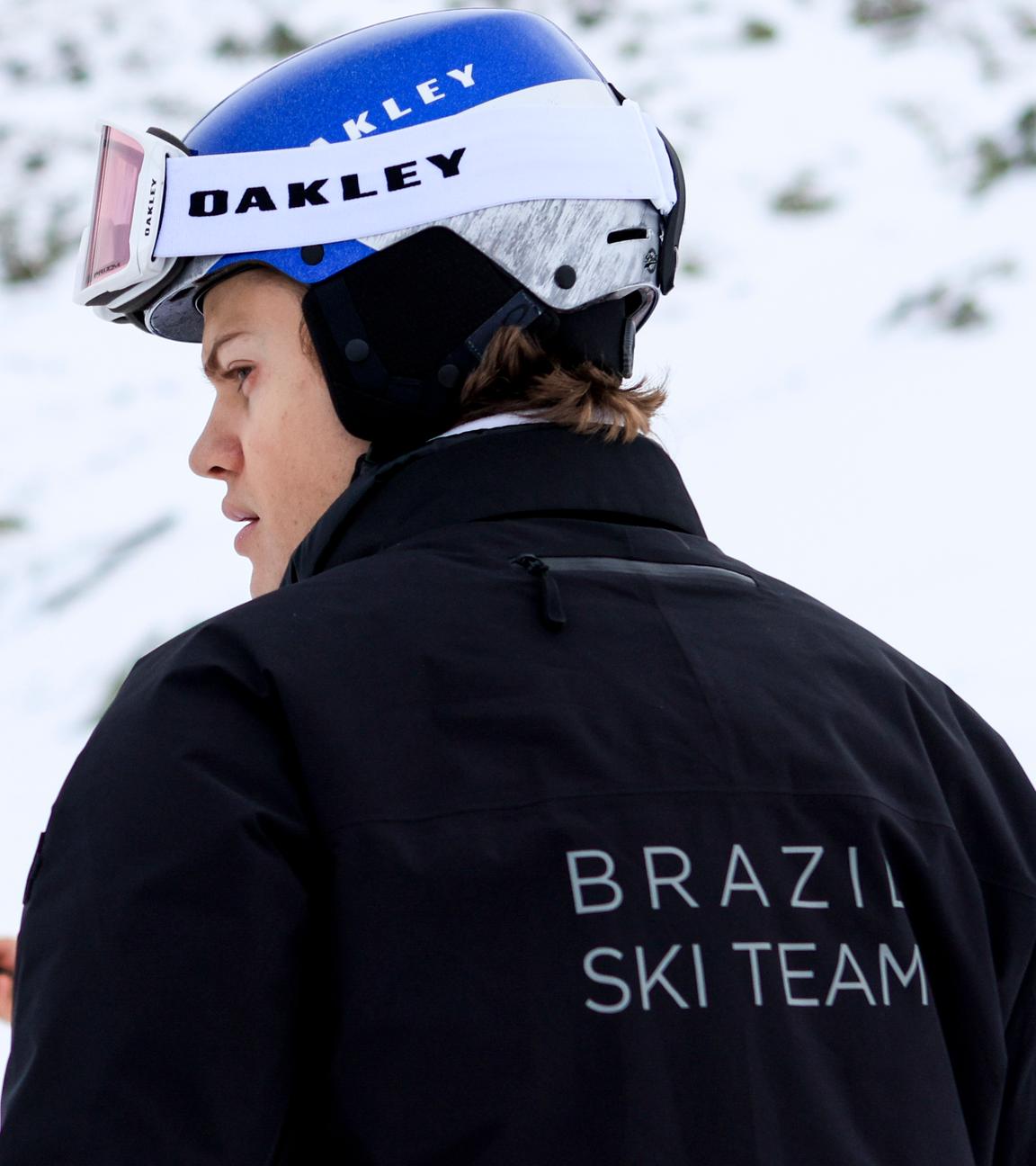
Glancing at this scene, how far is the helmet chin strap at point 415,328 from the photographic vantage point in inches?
62.0

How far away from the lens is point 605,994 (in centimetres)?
118

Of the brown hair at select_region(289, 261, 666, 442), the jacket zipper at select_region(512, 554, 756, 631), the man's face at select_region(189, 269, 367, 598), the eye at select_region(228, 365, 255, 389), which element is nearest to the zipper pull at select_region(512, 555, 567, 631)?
the jacket zipper at select_region(512, 554, 756, 631)

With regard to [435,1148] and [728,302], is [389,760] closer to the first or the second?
[435,1148]

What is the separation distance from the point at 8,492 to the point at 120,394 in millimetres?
798

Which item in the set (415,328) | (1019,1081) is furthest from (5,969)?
(1019,1081)

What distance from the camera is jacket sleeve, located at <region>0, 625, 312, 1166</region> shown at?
109cm

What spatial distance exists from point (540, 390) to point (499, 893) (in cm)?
53

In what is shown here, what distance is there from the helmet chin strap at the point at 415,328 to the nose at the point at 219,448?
15 cm

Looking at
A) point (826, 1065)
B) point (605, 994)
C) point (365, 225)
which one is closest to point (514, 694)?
point (605, 994)

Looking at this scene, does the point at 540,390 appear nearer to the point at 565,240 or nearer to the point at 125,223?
the point at 565,240

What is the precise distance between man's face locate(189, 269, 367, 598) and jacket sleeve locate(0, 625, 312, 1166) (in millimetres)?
463

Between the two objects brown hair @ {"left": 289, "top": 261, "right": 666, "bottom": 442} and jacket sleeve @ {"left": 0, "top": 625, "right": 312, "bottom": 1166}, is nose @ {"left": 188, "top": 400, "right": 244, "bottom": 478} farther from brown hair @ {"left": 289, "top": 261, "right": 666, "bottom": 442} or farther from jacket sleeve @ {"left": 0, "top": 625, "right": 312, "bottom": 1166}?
jacket sleeve @ {"left": 0, "top": 625, "right": 312, "bottom": 1166}

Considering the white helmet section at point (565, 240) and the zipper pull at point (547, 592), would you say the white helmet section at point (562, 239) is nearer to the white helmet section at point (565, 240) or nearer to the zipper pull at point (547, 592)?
the white helmet section at point (565, 240)

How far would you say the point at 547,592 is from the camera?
1.32 meters
